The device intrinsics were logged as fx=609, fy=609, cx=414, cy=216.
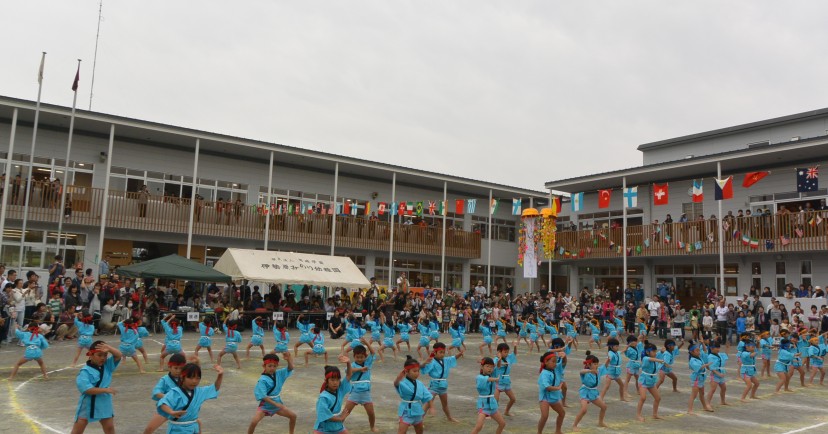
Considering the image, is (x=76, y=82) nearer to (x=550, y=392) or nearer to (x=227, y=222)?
(x=227, y=222)

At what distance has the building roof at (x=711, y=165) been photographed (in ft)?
84.6

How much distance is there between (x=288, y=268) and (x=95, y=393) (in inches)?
699

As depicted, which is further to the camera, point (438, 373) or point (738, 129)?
point (738, 129)

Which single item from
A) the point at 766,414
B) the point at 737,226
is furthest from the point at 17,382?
the point at 737,226

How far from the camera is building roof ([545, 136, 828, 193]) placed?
25.8 metres

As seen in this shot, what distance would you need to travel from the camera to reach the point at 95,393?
24.8 feet

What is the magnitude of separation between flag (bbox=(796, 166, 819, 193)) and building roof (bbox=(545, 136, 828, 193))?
0.99m

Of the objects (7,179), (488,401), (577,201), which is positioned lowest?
(488,401)

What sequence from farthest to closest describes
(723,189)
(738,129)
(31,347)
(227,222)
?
(738,129) → (227,222) → (723,189) → (31,347)

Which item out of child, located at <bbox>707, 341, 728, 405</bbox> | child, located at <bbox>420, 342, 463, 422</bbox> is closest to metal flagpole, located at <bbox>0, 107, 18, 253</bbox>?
child, located at <bbox>420, 342, 463, 422</bbox>

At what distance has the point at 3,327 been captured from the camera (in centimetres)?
1764

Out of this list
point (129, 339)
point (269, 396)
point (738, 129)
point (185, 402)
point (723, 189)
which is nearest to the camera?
point (185, 402)

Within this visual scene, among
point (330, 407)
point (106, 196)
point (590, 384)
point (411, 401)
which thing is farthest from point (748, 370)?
point (106, 196)

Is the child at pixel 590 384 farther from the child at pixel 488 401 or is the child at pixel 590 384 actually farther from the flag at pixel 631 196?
the flag at pixel 631 196
